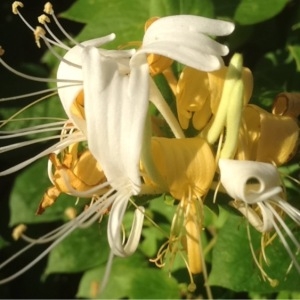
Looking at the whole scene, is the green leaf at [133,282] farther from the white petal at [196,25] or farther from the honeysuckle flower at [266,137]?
the white petal at [196,25]

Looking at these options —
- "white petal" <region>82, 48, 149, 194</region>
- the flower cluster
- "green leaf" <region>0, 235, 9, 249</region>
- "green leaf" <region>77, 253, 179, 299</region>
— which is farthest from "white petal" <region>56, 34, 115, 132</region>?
"green leaf" <region>0, 235, 9, 249</region>

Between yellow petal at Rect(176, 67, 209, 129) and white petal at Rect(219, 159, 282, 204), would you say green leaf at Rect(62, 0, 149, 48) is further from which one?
white petal at Rect(219, 159, 282, 204)

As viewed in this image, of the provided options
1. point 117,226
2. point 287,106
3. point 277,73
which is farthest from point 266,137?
point 277,73

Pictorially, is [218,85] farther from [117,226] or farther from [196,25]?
[117,226]

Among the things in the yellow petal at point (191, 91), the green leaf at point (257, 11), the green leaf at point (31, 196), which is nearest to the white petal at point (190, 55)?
the yellow petal at point (191, 91)

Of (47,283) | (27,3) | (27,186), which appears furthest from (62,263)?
(27,3)

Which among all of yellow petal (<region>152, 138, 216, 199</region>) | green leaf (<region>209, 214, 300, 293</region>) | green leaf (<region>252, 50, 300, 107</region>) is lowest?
green leaf (<region>209, 214, 300, 293</region>)
